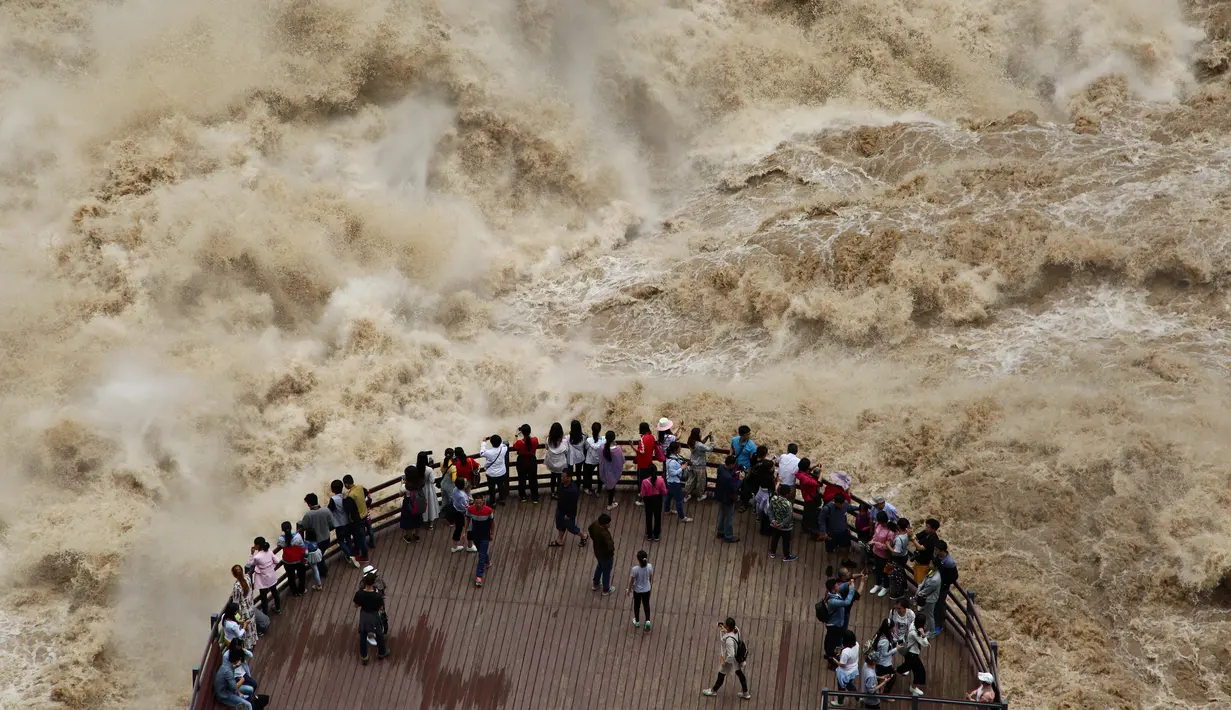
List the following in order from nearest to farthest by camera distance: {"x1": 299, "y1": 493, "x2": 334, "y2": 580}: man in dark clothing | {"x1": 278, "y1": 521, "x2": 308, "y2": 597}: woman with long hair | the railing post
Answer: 1. the railing post
2. {"x1": 278, "y1": 521, "x2": 308, "y2": 597}: woman with long hair
3. {"x1": 299, "y1": 493, "x2": 334, "y2": 580}: man in dark clothing

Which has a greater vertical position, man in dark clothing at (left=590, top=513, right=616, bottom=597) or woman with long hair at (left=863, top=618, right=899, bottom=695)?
man in dark clothing at (left=590, top=513, right=616, bottom=597)

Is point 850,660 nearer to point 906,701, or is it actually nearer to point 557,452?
point 906,701

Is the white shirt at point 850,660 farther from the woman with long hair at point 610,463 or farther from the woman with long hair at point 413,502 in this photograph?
the woman with long hair at point 413,502

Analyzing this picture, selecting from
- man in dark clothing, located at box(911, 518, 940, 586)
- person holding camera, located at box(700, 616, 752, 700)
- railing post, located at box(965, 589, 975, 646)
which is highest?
man in dark clothing, located at box(911, 518, 940, 586)

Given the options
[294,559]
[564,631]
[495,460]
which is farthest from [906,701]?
[294,559]

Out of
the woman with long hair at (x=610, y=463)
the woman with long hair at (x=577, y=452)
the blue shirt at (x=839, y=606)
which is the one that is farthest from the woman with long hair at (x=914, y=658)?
the woman with long hair at (x=577, y=452)

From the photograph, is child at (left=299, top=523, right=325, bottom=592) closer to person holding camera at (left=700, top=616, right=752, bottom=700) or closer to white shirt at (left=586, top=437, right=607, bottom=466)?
white shirt at (left=586, top=437, right=607, bottom=466)

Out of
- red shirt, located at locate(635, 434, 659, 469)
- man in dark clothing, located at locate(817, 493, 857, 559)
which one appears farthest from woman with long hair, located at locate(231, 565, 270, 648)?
man in dark clothing, located at locate(817, 493, 857, 559)
